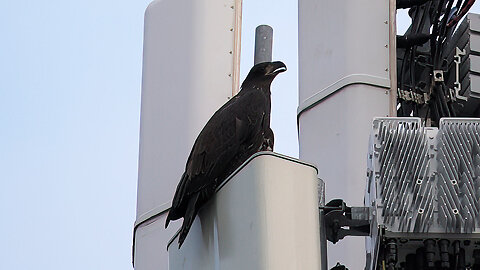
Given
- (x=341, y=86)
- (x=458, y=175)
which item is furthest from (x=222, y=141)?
(x=341, y=86)

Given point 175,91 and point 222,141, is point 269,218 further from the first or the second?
point 175,91

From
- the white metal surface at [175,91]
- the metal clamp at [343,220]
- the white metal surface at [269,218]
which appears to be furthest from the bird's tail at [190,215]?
the white metal surface at [175,91]

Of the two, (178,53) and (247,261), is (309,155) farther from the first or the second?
(247,261)

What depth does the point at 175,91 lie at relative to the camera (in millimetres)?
10188

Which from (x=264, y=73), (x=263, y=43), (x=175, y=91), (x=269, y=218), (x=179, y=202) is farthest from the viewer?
(x=175, y=91)

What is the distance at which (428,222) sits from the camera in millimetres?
5613

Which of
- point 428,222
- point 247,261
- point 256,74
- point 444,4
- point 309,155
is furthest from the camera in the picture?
point 444,4

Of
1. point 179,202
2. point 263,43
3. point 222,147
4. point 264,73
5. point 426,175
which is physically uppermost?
point 263,43

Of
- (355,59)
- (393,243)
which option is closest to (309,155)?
(355,59)

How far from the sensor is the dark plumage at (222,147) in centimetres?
577

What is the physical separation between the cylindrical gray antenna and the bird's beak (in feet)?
2.38

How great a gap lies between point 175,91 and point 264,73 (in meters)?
3.47

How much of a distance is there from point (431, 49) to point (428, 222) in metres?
4.78

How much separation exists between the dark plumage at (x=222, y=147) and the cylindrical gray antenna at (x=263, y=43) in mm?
1065
